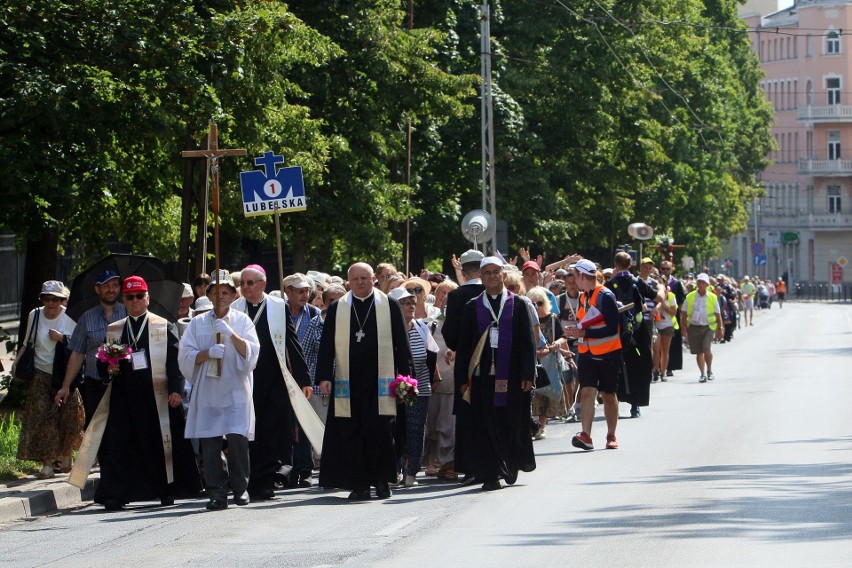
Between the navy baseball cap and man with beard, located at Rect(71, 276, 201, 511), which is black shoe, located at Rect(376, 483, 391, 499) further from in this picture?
the navy baseball cap

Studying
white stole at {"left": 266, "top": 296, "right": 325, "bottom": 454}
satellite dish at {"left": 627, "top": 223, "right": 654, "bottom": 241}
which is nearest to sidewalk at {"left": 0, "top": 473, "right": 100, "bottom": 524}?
white stole at {"left": 266, "top": 296, "right": 325, "bottom": 454}

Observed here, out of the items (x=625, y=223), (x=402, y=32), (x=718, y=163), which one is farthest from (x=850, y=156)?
(x=402, y=32)

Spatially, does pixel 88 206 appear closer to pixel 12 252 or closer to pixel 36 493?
pixel 36 493

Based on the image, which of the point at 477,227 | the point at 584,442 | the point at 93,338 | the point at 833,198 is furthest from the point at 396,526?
the point at 833,198

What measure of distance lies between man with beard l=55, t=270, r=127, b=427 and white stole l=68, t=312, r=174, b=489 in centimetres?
24

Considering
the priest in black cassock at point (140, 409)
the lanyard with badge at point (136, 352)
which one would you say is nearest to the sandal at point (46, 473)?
the priest in black cassock at point (140, 409)

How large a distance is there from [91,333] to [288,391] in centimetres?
167

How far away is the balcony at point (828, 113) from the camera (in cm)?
12088

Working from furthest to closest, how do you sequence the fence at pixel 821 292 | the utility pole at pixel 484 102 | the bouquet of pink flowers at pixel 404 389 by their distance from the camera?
1. the fence at pixel 821 292
2. the utility pole at pixel 484 102
3. the bouquet of pink flowers at pixel 404 389

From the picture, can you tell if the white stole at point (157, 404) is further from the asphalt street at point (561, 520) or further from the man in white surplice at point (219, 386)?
the man in white surplice at point (219, 386)

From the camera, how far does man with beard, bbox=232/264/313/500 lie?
14.2 meters

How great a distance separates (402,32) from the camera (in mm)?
32594

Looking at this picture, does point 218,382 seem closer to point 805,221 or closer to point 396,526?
point 396,526

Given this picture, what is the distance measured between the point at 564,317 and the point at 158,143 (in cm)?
541
